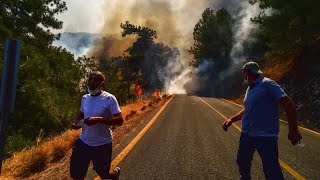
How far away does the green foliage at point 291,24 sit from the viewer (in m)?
28.7

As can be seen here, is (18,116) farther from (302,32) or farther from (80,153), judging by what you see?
(80,153)

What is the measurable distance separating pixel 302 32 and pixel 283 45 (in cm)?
190

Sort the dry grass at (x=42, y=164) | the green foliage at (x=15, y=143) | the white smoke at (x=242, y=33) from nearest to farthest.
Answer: the dry grass at (x=42, y=164) < the green foliage at (x=15, y=143) < the white smoke at (x=242, y=33)

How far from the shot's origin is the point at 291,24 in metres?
29.2

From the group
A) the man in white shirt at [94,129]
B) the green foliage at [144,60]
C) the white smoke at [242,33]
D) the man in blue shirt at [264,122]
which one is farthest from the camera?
the green foliage at [144,60]

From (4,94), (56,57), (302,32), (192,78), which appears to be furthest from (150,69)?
(4,94)

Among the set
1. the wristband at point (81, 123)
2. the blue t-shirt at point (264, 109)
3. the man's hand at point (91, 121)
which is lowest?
the wristband at point (81, 123)

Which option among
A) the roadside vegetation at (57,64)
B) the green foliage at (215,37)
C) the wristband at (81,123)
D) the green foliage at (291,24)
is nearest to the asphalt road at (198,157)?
the wristband at (81,123)

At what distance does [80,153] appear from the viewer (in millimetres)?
5258

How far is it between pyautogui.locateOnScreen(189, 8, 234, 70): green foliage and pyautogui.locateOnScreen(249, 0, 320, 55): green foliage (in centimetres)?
2661

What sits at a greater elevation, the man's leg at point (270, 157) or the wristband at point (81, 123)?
the wristband at point (81, 123)

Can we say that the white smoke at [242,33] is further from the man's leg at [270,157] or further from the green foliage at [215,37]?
the man's leg at [270,157]

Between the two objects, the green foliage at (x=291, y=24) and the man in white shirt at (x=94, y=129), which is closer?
the man in white shirt at (x=94, y=129)

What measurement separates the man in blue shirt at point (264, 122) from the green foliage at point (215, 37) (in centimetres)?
5489
